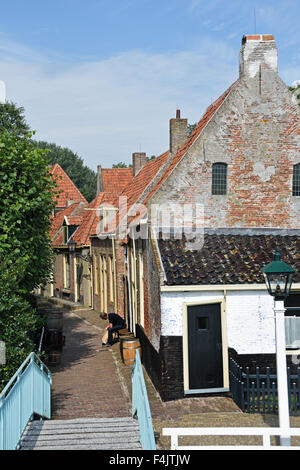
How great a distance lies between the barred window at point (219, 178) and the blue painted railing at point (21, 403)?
738cm

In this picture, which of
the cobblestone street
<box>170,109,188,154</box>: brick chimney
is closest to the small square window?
the cobblestone street

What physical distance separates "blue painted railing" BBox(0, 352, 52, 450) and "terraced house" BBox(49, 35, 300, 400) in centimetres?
334

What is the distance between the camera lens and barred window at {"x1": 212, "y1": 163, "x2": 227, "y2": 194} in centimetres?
1588

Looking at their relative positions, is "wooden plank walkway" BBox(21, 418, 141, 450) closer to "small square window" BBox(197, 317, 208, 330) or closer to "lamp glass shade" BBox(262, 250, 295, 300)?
"lamp glass shade" BBox(262, 250, 295, 300)

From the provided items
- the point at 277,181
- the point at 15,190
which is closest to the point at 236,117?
the point at 277,181

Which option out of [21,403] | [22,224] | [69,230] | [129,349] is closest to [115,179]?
[69,230]

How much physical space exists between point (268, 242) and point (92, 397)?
674 centimetres

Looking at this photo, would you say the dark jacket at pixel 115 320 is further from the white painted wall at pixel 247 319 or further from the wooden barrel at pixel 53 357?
the white painted wall at pixel 247 319

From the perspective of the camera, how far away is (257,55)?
16359 mm

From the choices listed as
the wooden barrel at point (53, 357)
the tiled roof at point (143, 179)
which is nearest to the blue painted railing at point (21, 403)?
the wooden barrel at point (53, 357)

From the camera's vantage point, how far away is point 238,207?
15922 mm

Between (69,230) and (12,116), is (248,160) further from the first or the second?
(12,116)

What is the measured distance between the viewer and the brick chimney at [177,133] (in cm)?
2025
